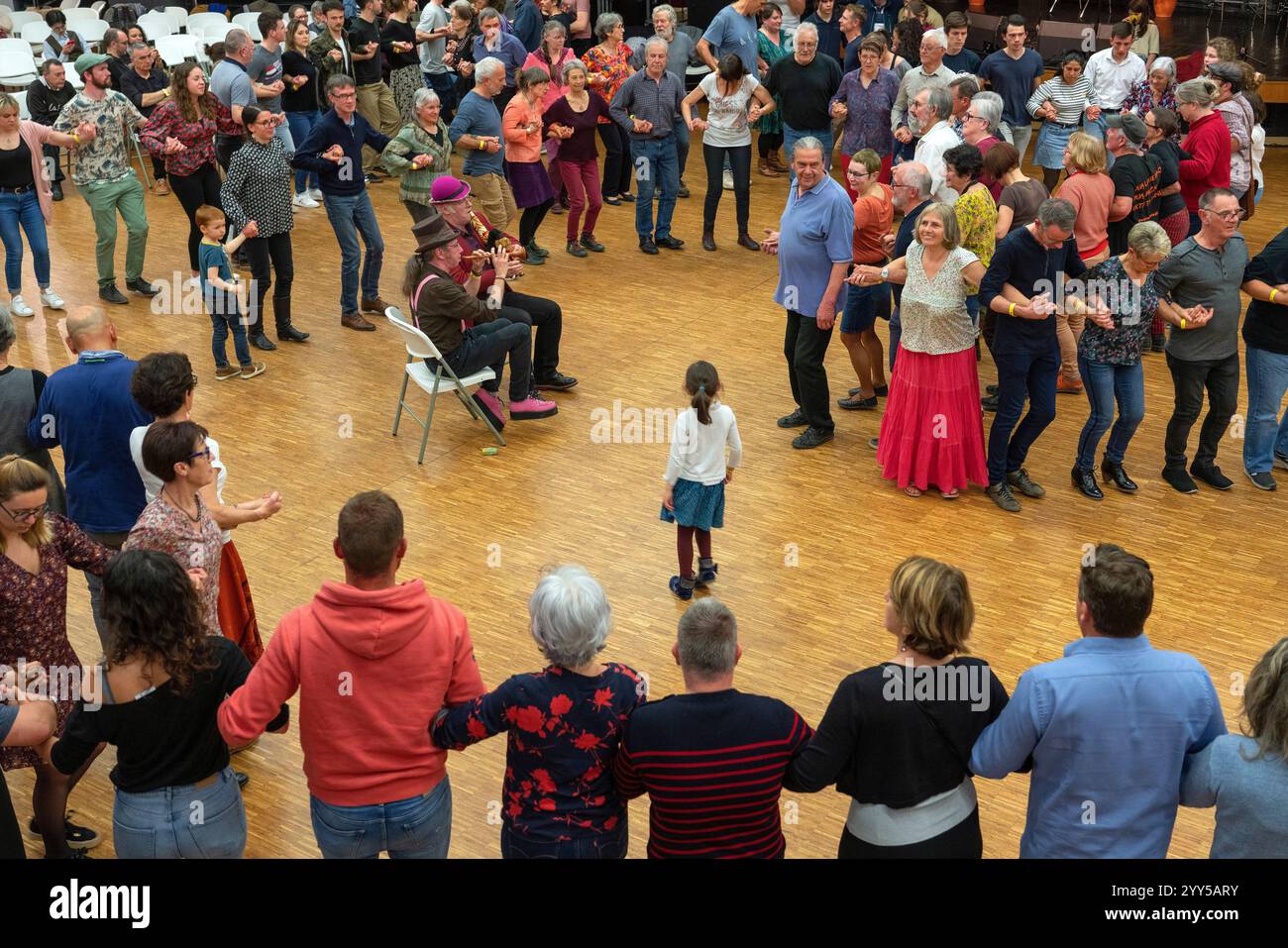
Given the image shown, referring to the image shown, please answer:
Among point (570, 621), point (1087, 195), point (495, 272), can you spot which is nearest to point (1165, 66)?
point (1087, 195)

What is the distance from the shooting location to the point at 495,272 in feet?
24.2

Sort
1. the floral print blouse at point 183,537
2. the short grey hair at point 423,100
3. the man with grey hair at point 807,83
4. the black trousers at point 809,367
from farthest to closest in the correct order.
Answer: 1. the man with grey hair at point 807,83
2. the short grey hair at point 423,100
3. the black trousers at point 809,367
4. the floral print blouse at point 183,537

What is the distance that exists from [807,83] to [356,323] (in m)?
3.87

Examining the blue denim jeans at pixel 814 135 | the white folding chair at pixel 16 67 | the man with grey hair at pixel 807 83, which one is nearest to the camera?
the man with grey hair at pixel 807 83

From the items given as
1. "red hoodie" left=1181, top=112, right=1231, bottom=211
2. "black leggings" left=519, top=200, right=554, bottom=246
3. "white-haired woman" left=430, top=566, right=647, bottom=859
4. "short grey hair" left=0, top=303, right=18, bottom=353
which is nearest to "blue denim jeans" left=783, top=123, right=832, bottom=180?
"black leggings" left=519, top=200, right=554, bottom=246

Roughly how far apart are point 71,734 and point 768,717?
170cm

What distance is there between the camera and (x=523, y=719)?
3.16m

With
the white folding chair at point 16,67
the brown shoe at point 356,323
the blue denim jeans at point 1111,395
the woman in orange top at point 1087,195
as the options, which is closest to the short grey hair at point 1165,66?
the woman in orange top at point 1087,195

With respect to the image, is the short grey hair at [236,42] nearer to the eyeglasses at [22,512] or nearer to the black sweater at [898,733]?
the eyeglasses at [22,512]

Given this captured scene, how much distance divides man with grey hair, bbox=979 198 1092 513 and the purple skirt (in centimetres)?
414

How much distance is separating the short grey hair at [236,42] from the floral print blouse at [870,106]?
441 centimetres

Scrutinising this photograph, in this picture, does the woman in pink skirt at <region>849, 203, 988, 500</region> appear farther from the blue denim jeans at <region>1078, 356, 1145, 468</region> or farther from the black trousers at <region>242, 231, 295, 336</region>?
the black trousers at <region>242, 231, 295, 336</region>

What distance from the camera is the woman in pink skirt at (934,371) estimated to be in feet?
20.5

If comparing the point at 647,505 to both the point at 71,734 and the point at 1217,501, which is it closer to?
the point at 1217,501
